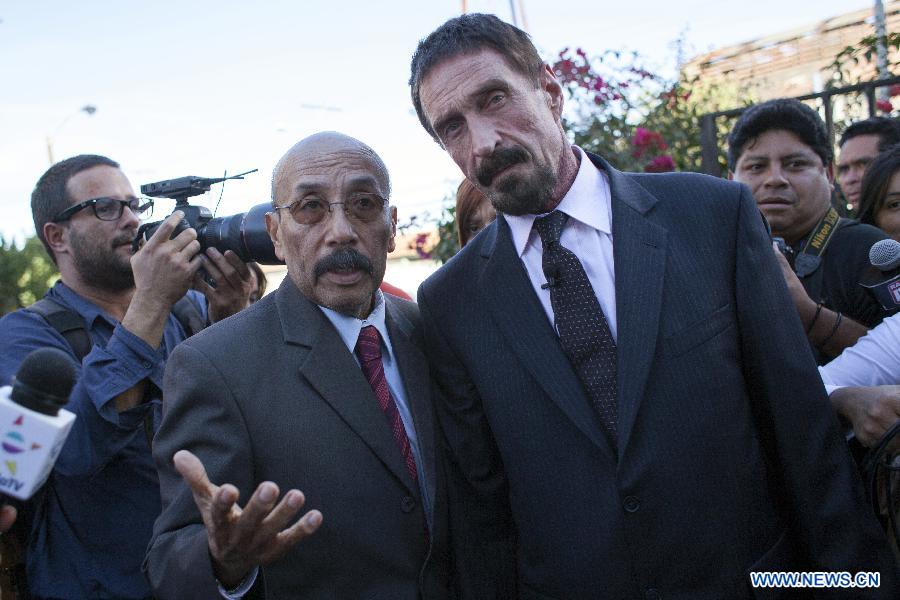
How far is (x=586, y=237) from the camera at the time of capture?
6.75ft

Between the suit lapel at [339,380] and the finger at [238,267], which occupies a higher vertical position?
the finger at [238,267]

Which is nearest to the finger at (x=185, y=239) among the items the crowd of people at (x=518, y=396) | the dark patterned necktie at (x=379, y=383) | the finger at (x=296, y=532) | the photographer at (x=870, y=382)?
the crowd of people at (x=518, y=396)

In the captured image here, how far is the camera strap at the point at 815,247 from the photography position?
2.59 meters

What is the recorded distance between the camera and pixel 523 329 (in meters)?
2.00

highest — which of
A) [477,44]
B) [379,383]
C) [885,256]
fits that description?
[477,44]

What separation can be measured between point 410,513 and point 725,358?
890 millimetres

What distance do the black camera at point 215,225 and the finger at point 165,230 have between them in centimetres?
4

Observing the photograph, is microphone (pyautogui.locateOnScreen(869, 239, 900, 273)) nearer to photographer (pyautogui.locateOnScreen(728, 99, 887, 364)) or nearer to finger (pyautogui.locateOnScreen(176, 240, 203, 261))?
photographer (pyautogui.locateOnScreen(728, 99, 887, 364))

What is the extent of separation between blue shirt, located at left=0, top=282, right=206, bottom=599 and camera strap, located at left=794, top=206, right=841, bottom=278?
2.25 metres

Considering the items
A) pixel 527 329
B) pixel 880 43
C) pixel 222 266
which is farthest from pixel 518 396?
pixel 880 43

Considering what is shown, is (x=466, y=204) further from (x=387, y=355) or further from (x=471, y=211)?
(x=387, y=355)

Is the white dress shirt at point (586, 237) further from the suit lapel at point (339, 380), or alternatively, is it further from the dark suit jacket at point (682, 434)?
the suit lapel at point (339, 380)

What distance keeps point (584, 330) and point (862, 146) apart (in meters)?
2.92

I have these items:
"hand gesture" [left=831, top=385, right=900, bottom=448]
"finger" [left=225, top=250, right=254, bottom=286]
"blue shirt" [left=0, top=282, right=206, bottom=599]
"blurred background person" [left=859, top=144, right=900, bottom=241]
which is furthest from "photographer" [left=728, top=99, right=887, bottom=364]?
"blue shirt" [left=0, top=282, right=206, bottom=599]
